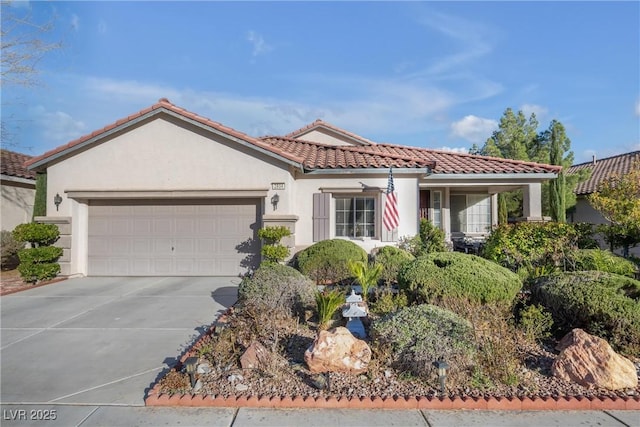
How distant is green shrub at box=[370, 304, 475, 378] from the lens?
13.6ft

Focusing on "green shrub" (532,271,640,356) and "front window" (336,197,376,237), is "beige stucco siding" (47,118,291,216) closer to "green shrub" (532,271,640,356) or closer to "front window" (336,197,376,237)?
"front window" (336,197,376,237)

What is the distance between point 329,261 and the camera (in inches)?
370

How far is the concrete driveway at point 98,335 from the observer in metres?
4.21

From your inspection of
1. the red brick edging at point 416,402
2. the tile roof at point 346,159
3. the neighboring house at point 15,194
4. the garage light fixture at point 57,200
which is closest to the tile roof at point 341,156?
the tile roof at point 346,159

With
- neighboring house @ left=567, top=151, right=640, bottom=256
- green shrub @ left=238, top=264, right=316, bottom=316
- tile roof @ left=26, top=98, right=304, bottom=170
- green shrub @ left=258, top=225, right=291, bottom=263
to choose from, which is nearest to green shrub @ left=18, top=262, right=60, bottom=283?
tile roof @ left=26, top=98, right=304, bottom=170

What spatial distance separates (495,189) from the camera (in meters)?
14.8

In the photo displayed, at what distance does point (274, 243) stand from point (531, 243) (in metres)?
6.81

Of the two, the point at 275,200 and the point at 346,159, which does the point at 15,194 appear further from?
the point at 346,159

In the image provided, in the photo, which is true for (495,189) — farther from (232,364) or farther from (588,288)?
(232,364)

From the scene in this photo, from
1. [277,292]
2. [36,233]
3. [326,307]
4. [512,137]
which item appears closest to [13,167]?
[36,233]

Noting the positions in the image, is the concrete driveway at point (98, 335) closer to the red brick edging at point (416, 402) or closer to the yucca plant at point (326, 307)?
the red brick edging at point (416, 402)

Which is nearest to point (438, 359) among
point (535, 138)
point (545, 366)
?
point (545, 366)

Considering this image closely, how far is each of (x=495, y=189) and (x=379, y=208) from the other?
21.6ft

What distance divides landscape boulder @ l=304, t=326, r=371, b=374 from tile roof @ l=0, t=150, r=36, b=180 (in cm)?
1478
